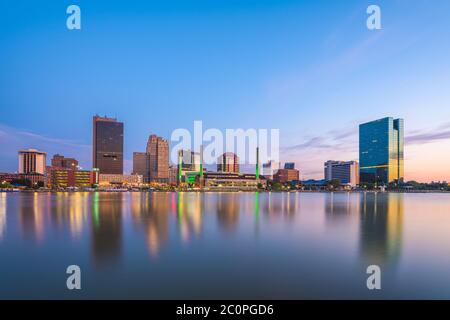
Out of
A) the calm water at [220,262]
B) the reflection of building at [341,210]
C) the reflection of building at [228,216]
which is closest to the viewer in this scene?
the calm water at [220,262]

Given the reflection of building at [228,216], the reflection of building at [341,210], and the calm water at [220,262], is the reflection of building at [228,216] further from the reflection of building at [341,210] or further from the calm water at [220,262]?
the reflection of building at [341,210]

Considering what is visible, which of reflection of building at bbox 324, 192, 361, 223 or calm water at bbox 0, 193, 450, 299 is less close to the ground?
calm water at bbox 0, 193, 450, 299

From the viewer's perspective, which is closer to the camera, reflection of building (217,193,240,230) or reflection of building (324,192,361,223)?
reflection of building (217,193,240,230)

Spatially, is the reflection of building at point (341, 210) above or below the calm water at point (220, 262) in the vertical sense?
below

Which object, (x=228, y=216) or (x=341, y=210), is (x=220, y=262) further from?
(x=341, y=210)

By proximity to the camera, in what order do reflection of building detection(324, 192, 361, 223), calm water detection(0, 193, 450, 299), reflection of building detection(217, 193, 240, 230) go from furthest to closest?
reflection of building detection(324, 192, 361, 223) < reflection of building detection(217, 193, 240, 230) < calm water detection(0, 193, 450, 299)

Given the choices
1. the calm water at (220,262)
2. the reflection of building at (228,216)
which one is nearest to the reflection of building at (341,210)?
the calm water at (220,262)

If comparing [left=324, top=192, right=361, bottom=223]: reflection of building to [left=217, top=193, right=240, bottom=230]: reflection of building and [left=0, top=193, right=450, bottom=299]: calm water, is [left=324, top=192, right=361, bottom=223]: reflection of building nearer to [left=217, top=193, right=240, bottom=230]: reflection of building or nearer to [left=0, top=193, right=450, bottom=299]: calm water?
[left=0, top=193, right=450, bottom=299]: calm water

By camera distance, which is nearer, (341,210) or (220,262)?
(220,262)

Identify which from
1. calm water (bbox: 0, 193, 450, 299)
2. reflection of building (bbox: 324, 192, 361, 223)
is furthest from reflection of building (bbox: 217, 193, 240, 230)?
reflection of building (bbox: 324, 192, 361, 223)

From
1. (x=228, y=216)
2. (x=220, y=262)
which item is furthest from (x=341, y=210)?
(x=220, y=262)

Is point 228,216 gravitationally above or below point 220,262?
below
